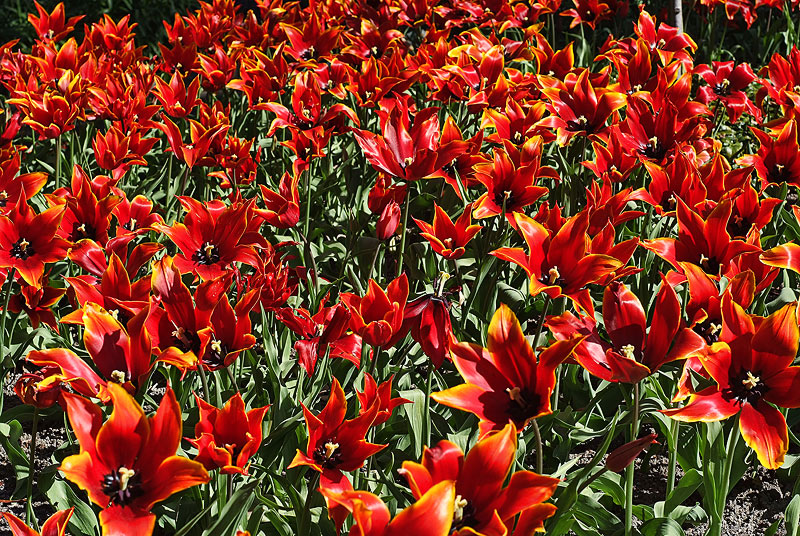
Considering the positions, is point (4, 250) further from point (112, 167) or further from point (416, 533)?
point (416, 533)

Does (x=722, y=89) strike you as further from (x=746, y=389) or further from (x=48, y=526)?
(x=48, y=526)

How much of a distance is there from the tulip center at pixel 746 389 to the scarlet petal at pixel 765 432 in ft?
0.04

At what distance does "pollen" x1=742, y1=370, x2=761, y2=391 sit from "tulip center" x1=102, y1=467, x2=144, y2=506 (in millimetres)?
1089

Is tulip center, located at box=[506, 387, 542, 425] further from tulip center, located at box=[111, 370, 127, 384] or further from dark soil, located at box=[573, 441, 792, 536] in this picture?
dark soil, located at box=[573, 441, 792, 536]

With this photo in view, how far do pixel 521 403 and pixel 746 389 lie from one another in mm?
422

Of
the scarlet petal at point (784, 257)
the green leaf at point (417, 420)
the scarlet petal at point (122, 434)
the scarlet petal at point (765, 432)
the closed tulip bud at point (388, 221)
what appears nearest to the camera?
the scarlet petal at point (122, 434)

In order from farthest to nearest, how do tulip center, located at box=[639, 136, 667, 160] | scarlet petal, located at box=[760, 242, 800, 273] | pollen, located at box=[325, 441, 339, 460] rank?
tulip center, located at box=[639, 136, 667, 160] < scarlet petal, located at box=[760, 242, 800, 273] < pollen, located at box=[325, 441, 339, 460]

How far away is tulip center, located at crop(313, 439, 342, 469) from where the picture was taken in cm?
166

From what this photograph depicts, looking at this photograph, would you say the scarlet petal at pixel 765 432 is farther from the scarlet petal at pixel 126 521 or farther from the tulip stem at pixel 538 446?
the scarlet petal at pixel 126 521

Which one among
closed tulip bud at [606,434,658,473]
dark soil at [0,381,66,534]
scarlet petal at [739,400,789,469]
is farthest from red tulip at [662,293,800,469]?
dark soil at [0,381,66,534]

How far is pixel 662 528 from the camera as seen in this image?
199cm

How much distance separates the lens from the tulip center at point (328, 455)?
166 centimetres

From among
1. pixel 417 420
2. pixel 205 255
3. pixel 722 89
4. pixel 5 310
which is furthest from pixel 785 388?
pixel 722 89

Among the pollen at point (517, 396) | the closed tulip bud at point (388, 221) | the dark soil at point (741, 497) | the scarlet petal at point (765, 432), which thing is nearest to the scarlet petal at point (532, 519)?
the pollen at point (517, 396)
